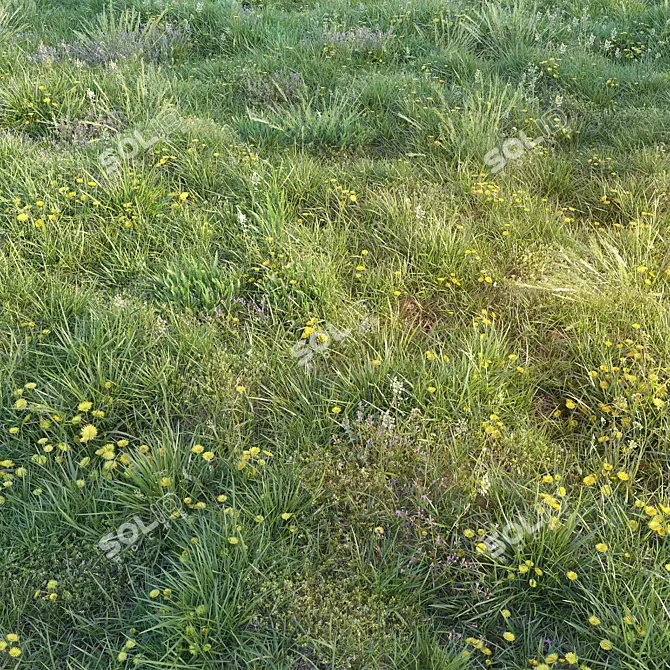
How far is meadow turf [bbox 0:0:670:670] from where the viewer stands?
2.53 m

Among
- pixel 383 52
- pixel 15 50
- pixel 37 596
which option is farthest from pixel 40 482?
pixel 383 52

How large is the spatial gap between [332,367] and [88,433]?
3.91ft

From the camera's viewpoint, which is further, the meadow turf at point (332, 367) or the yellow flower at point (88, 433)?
the yellow flower at point (88, 433)

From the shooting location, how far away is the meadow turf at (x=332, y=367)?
8.30 ft

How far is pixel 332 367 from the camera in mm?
3439

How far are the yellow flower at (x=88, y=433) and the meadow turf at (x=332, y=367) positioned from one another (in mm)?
12

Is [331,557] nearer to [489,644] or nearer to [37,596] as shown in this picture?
[489,644]

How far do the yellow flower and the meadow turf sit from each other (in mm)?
12

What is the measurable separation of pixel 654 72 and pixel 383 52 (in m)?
2.48

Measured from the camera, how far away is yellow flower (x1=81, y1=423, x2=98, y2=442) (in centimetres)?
302

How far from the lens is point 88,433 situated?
3035 mm

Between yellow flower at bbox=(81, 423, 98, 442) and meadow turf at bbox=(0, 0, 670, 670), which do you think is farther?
yellow flower at bbox=(81, 423, 98, 442)

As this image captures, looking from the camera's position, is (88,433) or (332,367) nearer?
(88,433)

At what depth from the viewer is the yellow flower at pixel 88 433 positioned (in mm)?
3023
